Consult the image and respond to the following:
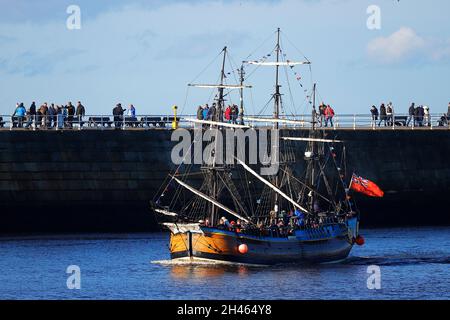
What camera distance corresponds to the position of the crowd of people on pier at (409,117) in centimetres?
10525

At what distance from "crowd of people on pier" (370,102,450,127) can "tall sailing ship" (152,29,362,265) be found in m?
3.82

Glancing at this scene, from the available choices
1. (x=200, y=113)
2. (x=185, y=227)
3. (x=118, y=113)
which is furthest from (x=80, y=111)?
(x=185, y=227)

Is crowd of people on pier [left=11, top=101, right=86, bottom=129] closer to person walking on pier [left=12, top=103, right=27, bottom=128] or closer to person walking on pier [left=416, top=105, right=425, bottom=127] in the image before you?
person walking on pier [left=12, top=103, right=27, bottom=128]

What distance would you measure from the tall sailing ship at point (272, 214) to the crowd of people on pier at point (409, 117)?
3.82m

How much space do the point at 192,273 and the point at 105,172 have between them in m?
23.8

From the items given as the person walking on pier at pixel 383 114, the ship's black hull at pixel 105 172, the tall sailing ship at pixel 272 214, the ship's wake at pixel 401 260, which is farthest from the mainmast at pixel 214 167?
the person walking on pier at pixel 383 114

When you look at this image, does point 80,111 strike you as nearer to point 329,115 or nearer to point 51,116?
point 51,116

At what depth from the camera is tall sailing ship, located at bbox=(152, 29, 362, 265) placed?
3292 inches

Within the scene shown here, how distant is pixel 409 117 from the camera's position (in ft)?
349

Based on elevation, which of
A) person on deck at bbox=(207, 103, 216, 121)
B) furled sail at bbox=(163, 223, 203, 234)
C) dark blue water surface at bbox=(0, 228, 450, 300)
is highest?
person on deck at bbox=(207, 103, 216, 121)

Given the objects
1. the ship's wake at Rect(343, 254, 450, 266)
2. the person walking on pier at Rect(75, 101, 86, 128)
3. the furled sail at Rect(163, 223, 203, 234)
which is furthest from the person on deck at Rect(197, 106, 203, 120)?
the furled sail at Rect(163, 223, 203, 234)

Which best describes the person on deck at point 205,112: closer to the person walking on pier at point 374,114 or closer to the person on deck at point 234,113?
the person on deck at point 234,113
